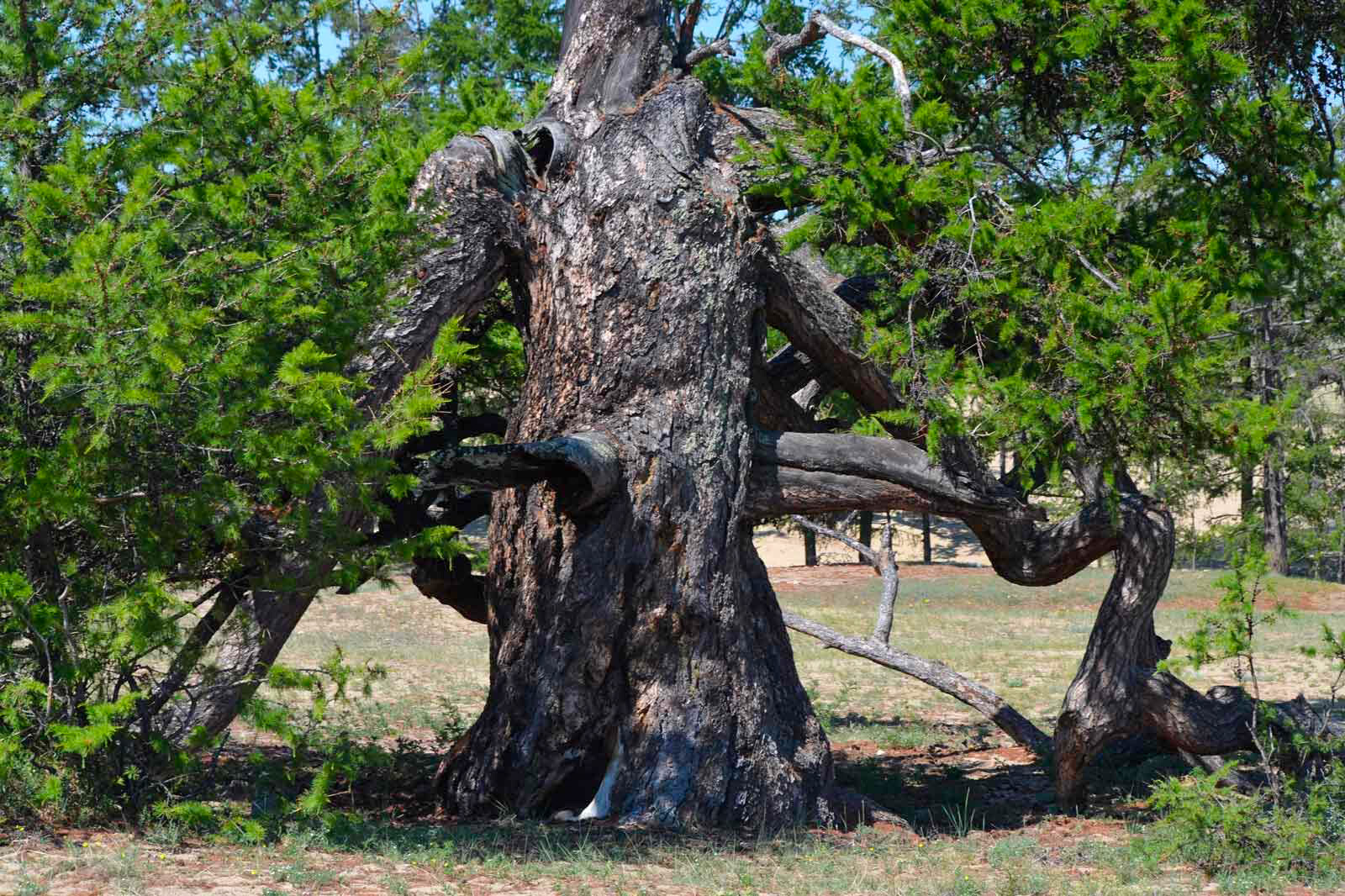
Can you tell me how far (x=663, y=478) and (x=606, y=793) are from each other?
1952mm

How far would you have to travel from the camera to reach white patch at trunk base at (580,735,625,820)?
803 cm

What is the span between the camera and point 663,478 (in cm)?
820

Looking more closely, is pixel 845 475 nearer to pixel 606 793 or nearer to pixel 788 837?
pixel 788 837

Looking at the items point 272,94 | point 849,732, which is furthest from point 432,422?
point 849,732

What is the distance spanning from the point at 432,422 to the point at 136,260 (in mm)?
1374

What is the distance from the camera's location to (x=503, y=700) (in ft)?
27.7

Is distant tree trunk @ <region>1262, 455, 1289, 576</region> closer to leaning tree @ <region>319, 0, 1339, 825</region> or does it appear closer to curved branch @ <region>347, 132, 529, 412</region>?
leaning tree @ <region>319, 0, 1339, 825</region>

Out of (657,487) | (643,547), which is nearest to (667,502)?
(657,487)

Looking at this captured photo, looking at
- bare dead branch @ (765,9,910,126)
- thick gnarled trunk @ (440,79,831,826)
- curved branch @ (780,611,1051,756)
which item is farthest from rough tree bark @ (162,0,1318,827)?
curved branch @ (780,611,1051,756)

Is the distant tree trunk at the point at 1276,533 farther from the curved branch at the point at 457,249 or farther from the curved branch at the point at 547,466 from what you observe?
the curved branch at the point at 547,466

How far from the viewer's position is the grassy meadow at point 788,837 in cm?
554

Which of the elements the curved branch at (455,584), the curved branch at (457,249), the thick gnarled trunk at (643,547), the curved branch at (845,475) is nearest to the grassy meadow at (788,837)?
the thick gnarled trunk at (643,547)

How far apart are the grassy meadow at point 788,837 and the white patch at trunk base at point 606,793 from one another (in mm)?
452

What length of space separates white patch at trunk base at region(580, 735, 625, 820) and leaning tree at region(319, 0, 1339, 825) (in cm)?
2
